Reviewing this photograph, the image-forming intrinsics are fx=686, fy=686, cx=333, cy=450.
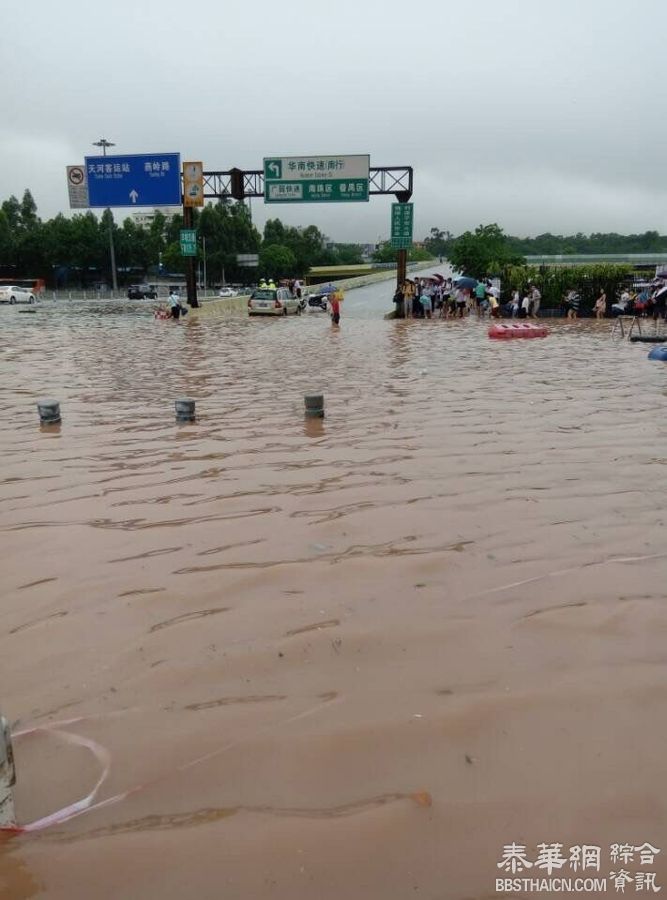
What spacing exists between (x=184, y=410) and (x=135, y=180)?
2302cm

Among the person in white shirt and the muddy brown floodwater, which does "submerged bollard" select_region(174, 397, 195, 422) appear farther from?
the person in white shirt

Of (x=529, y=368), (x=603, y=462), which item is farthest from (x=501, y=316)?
(x=603, y=462)

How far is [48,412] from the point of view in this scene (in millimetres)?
7941

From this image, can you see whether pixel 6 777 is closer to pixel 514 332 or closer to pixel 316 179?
pixel 514 332

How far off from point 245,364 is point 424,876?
12.4 meters

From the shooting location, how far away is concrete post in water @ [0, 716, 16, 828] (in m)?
2.03

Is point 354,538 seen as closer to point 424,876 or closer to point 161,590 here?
point 161,590

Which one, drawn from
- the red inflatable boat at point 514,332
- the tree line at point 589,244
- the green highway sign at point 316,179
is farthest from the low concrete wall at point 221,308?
the tree line at point 589,244

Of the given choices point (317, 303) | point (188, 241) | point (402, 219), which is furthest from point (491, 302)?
point (317, 303)

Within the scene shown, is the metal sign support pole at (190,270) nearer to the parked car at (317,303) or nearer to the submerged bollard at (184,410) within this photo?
the parked car at (317,303)

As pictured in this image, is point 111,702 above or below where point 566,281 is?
below

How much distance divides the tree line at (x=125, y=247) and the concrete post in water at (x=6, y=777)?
6064 centimetres

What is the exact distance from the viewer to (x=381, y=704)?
111 inches

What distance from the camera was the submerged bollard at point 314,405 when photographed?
8.05 meters
